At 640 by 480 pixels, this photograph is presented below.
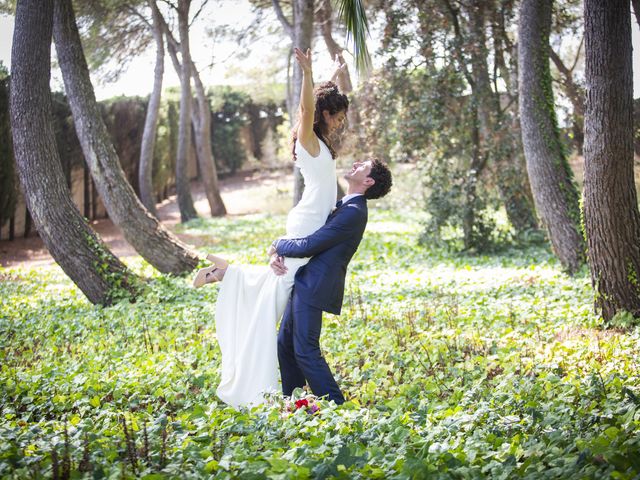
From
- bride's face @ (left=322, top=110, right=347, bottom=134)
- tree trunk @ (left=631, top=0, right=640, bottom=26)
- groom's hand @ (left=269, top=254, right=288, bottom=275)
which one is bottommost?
groom's hand @ (left=269, top=254, right=288, bottom=275)

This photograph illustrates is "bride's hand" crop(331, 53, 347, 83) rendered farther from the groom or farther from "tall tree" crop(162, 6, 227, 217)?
"tall tree" crop(162, 6, 227, 217)

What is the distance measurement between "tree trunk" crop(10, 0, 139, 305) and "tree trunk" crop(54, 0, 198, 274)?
120 cm

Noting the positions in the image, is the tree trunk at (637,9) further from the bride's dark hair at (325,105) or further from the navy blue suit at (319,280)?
the navy blue suit at (319,280)

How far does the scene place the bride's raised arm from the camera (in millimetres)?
4008

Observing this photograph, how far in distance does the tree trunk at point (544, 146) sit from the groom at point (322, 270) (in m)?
5.22

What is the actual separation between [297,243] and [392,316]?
3.27 m

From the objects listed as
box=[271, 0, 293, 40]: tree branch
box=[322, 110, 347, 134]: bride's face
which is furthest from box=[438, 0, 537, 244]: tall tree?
box=[322, 110, 347, 134]: bride's face

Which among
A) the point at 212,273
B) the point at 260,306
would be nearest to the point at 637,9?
the point at 260,306

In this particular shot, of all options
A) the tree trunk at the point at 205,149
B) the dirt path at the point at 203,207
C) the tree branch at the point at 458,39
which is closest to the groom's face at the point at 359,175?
the tree branch at the point at 458,39

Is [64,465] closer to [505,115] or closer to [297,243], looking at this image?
[297,243]

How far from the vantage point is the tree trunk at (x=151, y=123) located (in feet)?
62.5

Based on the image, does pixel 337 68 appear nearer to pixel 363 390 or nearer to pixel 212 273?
pixel 212 273

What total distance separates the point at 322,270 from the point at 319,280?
0.07m

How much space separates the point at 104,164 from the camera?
934 cm
